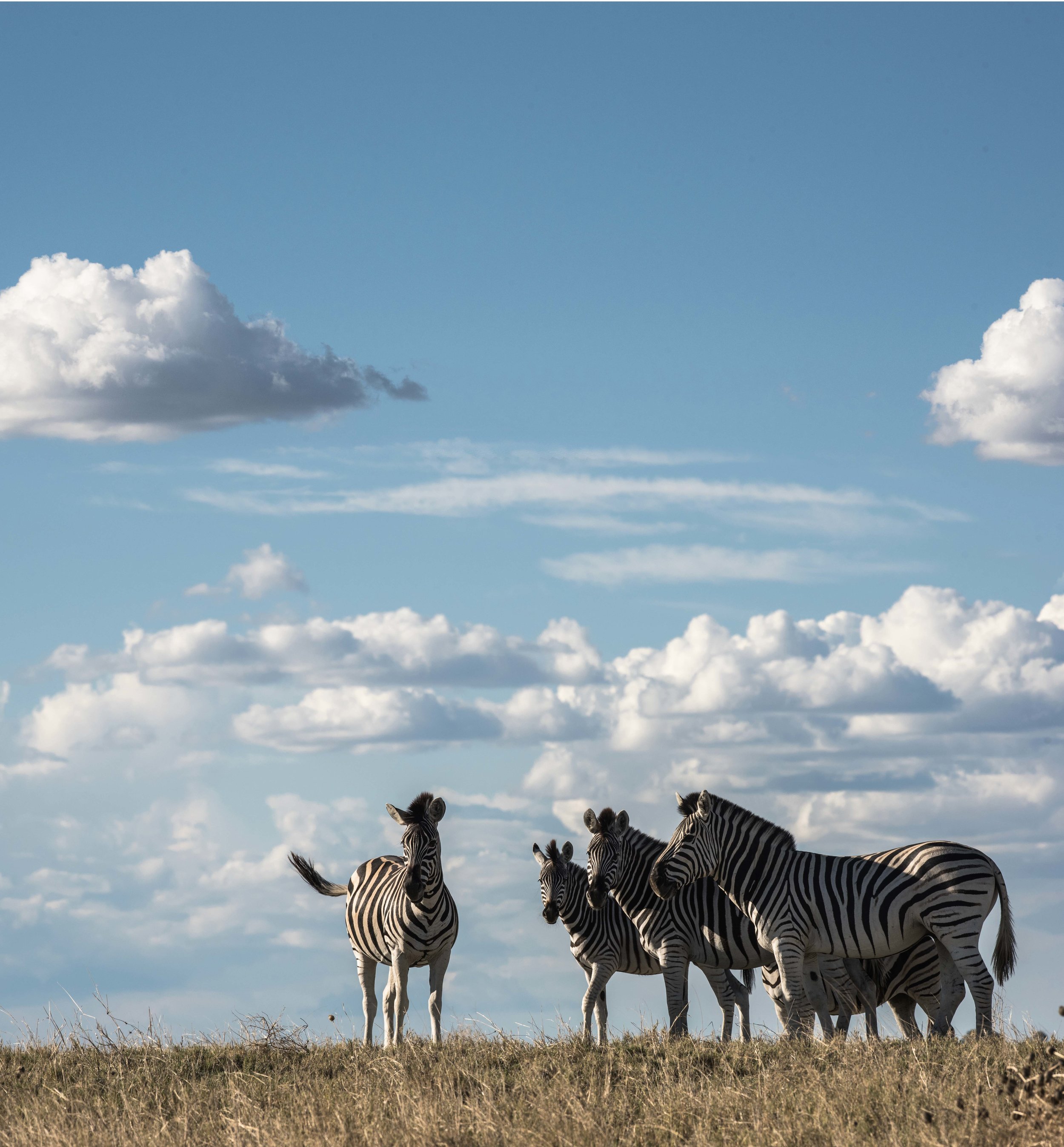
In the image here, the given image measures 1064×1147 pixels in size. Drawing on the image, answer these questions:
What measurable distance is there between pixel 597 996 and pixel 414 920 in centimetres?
291

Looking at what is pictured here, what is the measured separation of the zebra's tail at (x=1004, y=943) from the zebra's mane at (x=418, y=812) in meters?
7.55

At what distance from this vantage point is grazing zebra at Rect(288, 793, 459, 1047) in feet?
53.3

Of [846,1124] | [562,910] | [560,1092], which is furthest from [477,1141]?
[562,910]

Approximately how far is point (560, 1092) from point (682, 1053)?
226 cm

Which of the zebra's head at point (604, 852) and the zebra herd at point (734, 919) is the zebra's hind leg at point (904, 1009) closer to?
the zebra herd at point (734, 919)

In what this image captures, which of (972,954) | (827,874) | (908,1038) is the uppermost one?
(827,874)

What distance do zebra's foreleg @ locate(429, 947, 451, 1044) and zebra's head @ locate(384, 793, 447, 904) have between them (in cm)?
85

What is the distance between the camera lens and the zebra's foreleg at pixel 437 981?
632 inches

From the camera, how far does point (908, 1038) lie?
1572cm

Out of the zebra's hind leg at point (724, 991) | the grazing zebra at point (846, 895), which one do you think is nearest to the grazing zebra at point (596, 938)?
the zebra's hind leg at point (724, 991)

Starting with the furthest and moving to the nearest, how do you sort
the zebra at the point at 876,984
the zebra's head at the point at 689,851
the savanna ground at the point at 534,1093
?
the zebra at the point at 876,984 → the zebra's head at the point at 689,851 → the savanna ground at the point at 534,1093

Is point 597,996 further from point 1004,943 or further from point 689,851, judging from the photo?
point 1004,943

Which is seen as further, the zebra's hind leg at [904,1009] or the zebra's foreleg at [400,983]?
the zebra's hind leg at [904,1009]

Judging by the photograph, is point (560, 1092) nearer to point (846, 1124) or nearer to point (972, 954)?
point (846, 1124)
